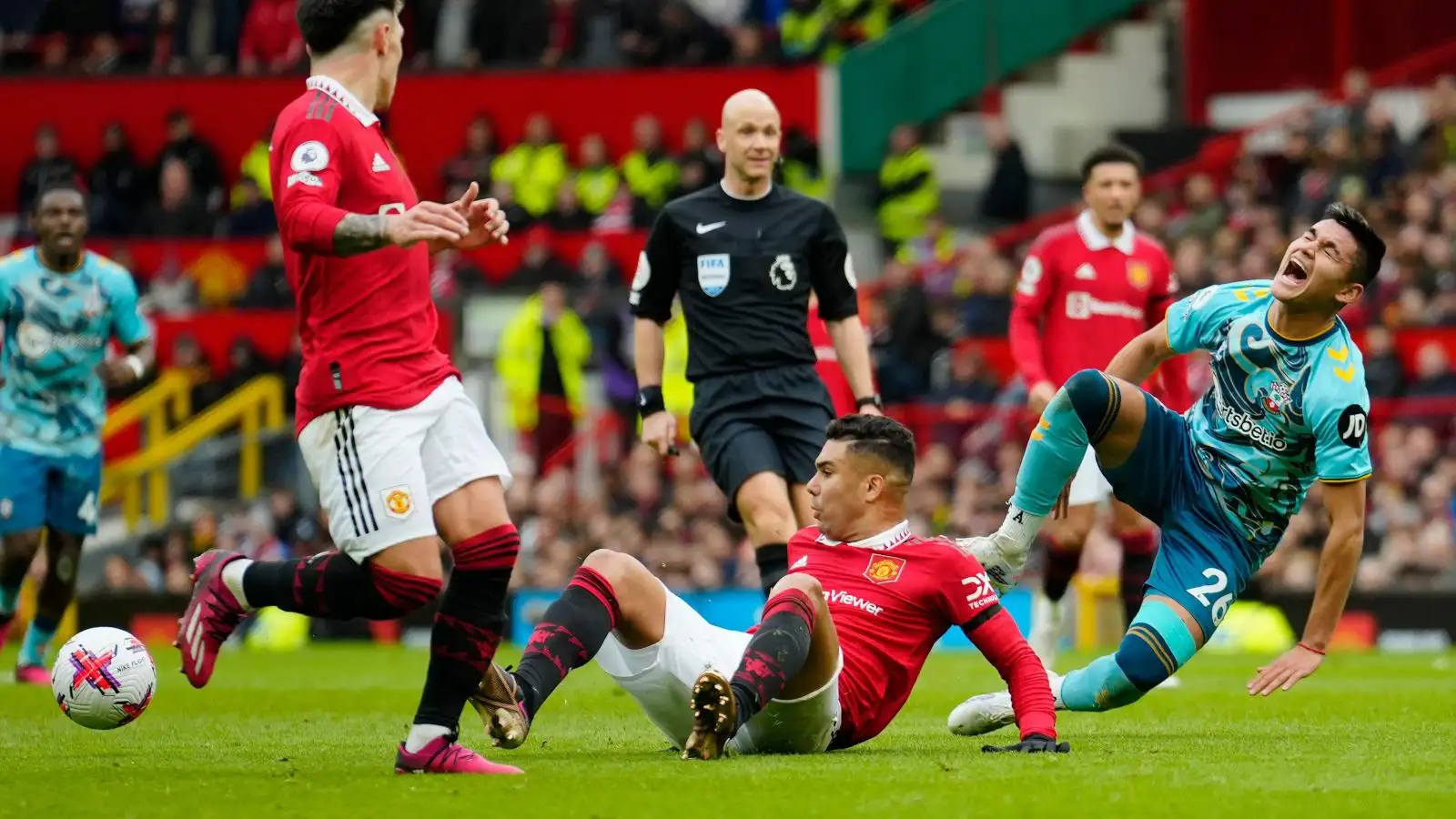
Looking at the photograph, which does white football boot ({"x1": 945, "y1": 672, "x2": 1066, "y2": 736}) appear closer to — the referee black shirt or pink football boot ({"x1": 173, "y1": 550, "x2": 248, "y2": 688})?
the referee black shirt

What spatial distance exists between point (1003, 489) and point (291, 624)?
6.25 m

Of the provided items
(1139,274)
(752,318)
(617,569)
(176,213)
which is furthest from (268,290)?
(617,569)

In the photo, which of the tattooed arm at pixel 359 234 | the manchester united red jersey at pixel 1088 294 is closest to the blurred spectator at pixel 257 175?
the manchester united red jersey at pixel 1088 294

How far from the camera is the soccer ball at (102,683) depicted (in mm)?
8102

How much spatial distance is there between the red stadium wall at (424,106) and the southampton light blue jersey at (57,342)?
13288 millimetres

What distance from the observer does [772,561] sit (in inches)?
378

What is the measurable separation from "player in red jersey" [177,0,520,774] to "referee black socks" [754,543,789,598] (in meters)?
2.73

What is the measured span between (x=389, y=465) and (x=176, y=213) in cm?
1985

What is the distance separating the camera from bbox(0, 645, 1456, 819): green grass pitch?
6051mm

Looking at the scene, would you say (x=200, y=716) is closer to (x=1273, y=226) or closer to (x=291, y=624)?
(x=291, y=624)

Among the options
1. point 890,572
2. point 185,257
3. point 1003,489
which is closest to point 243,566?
point 890,572

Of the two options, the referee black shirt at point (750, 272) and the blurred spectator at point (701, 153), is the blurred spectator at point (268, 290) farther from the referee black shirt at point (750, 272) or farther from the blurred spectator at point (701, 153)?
the referee black shirt at point (750, 272)

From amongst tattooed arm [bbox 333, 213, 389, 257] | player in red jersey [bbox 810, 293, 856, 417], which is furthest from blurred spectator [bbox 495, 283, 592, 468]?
tattooed arm [bbox 333, 213, 389, 257]

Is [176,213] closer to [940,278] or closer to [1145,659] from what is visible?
[940,278]
